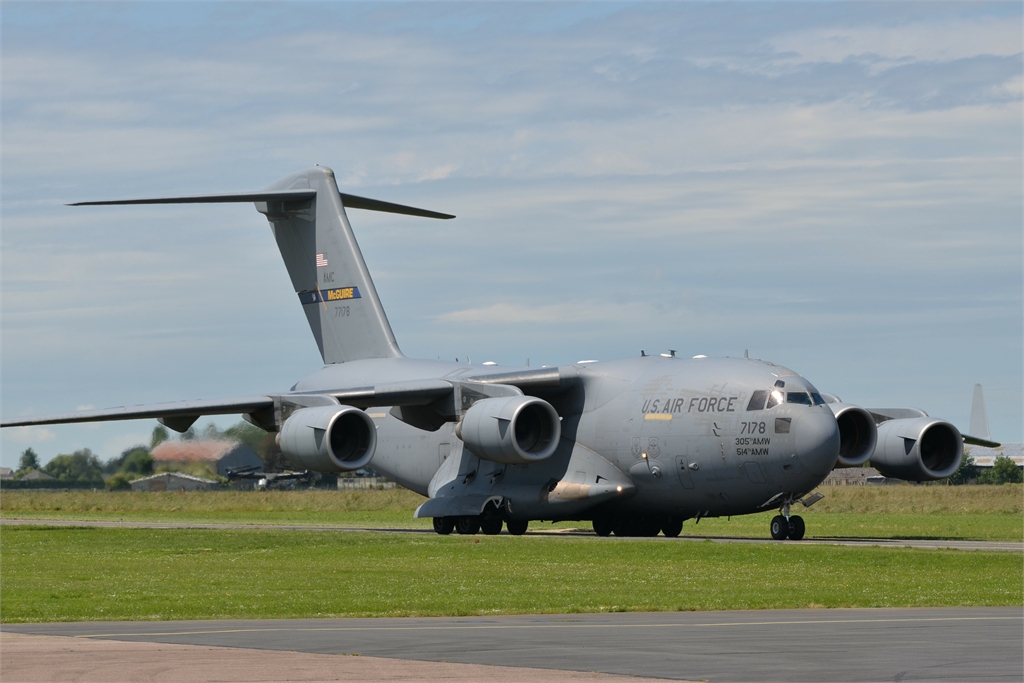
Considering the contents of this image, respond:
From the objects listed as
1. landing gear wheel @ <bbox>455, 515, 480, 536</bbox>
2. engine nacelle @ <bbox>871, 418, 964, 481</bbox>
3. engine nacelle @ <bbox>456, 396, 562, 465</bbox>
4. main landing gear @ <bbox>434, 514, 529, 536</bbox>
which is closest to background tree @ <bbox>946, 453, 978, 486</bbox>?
engine nacelle @ <bbox>871, 418, 964, 481</bbox>

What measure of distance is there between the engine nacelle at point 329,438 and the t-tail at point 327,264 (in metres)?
7.32

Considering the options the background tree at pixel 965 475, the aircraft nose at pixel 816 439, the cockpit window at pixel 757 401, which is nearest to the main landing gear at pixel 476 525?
the cockpit window at pixel 757 401

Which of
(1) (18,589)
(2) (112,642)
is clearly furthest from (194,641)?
(1) (18,589)

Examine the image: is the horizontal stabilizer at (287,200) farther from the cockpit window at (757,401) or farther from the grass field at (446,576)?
the cockpit window at (757,401)

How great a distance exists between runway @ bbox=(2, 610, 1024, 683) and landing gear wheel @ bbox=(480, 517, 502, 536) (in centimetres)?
1732

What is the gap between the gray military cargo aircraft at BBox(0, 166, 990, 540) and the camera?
30.2 meters

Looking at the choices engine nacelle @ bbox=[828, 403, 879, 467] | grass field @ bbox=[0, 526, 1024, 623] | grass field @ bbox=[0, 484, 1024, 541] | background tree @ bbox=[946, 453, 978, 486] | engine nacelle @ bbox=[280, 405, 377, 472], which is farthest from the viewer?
background tree @ bbox=[946, 453, 978, 486]

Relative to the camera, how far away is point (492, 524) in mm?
34094

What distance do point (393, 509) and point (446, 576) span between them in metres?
30.1

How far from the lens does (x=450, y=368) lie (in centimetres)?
3603

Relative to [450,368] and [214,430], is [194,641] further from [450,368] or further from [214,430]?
[214,430]

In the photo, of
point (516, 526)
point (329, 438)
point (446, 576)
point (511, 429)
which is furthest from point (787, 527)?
point (446, 576)

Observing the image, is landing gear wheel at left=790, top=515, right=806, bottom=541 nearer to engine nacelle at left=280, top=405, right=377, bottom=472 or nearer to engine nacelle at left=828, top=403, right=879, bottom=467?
engine nacelle at left=828, top=403, right=879, bottom=467

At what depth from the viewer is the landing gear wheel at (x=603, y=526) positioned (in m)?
34.7
